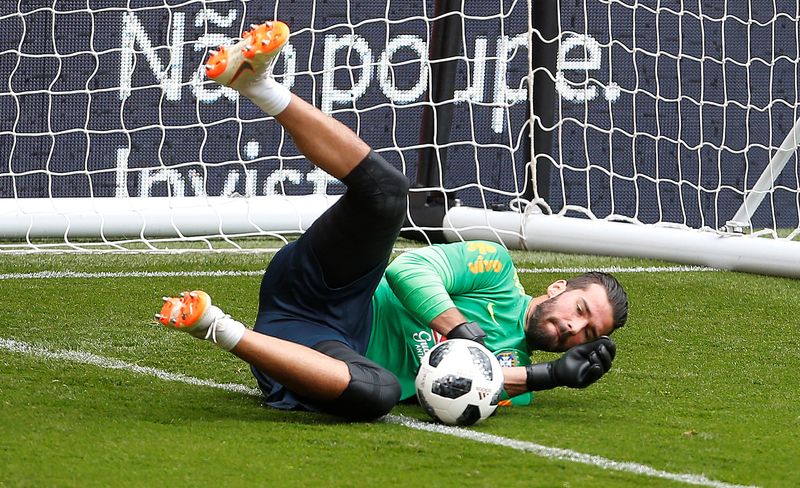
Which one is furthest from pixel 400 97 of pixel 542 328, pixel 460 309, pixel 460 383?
pixel 460 383

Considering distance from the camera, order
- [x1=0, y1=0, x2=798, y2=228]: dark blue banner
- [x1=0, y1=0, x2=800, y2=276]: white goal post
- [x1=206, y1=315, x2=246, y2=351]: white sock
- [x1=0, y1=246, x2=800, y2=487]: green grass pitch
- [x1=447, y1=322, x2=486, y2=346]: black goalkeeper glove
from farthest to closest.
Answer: [x1=0, y1=0, x2=798, y2=228]: dark blue banner < [x1=0, y1=0, x2=800, y2=276]: white goal post < [x1=447, y1=322, x2=486, y2=346]: black goalkeeper glove < [x1=206, y1=315, x2=246, y2=351]: white sock < [x1=0, y1=246, x2=800, y2=487]: green grass pitch

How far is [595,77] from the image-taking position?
23.9 feet

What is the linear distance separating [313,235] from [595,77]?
4185mm

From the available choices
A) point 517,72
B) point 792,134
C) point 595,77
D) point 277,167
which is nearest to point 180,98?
point 277,167

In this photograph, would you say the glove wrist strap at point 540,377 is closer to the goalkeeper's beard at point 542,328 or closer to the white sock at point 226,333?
the goalkeeper's beard at point 542,328

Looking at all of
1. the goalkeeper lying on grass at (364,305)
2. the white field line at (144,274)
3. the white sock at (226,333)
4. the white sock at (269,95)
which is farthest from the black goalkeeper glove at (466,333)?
the white field line at (144,274)

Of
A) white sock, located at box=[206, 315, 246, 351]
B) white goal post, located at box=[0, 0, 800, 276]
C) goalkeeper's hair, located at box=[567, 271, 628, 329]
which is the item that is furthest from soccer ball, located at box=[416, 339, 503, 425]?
white goal post, located at box=[0, 0, 800, 276]

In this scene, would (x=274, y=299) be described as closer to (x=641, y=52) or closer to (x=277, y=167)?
(x=277, y=167)

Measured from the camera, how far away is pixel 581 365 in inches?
131

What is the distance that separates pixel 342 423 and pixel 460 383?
0.32 m

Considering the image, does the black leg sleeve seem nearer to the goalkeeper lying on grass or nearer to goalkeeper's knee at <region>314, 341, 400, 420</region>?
the goalkeeper lying on grass

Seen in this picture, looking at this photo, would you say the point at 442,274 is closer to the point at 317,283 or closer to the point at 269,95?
Answer: the point at 317,283

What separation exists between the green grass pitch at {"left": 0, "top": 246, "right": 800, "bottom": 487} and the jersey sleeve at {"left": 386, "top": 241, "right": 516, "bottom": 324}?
322mm

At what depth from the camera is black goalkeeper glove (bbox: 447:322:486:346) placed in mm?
3311
